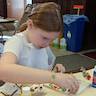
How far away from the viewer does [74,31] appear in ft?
14.0

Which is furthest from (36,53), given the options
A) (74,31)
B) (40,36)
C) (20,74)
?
(74,31)

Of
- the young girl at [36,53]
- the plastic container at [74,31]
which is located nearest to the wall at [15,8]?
the plastic container at [74,31]

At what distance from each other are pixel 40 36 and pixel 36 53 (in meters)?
0.22

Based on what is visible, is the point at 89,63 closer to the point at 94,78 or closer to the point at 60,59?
the point at 60,59

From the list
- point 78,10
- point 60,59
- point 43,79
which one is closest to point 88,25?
point 78,10

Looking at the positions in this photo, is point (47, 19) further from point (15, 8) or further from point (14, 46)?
point (15, 8)

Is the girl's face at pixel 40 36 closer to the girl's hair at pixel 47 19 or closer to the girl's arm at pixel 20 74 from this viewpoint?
the girl's hair at pixel 47 19

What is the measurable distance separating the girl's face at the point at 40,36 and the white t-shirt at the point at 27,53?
55mm

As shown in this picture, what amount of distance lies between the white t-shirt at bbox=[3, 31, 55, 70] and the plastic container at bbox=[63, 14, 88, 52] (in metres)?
2.74

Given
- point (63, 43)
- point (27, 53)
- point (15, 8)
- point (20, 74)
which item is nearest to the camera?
point (20, 74)

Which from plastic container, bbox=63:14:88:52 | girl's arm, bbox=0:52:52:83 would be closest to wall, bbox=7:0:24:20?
plastic container, bbox=63:14:88:52

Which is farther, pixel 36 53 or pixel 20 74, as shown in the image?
pixel 36 53

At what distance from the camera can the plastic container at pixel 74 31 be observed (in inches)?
166

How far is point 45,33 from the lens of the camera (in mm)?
1207
